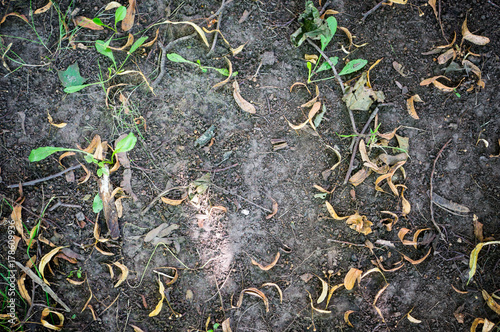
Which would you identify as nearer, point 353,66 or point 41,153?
point 41,153

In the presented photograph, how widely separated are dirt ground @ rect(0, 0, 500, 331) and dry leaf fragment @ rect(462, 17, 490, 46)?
4 cm

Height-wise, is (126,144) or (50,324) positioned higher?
(126,144)

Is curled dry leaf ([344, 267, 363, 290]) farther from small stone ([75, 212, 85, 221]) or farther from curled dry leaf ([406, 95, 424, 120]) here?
small stone ([75, 212, 85, 221])

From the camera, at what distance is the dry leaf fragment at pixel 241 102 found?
2.19 metres

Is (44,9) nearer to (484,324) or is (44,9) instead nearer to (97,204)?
(97,204)

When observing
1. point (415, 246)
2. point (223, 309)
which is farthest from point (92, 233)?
point (415, 246)

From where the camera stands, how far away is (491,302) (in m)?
2.22

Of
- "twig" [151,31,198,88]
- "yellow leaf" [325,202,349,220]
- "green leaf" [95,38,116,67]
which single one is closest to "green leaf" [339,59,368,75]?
"yellow leaf" [325,202,349,220]

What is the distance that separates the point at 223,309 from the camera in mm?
2209

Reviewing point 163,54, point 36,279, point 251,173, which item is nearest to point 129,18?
point 163,54

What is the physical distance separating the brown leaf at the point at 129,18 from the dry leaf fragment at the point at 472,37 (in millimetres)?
2366

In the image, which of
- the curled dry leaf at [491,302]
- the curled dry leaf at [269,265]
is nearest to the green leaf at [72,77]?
the curled dry leaf at [269,265]

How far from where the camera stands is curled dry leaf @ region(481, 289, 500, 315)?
221cm

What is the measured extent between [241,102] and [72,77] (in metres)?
1.21
